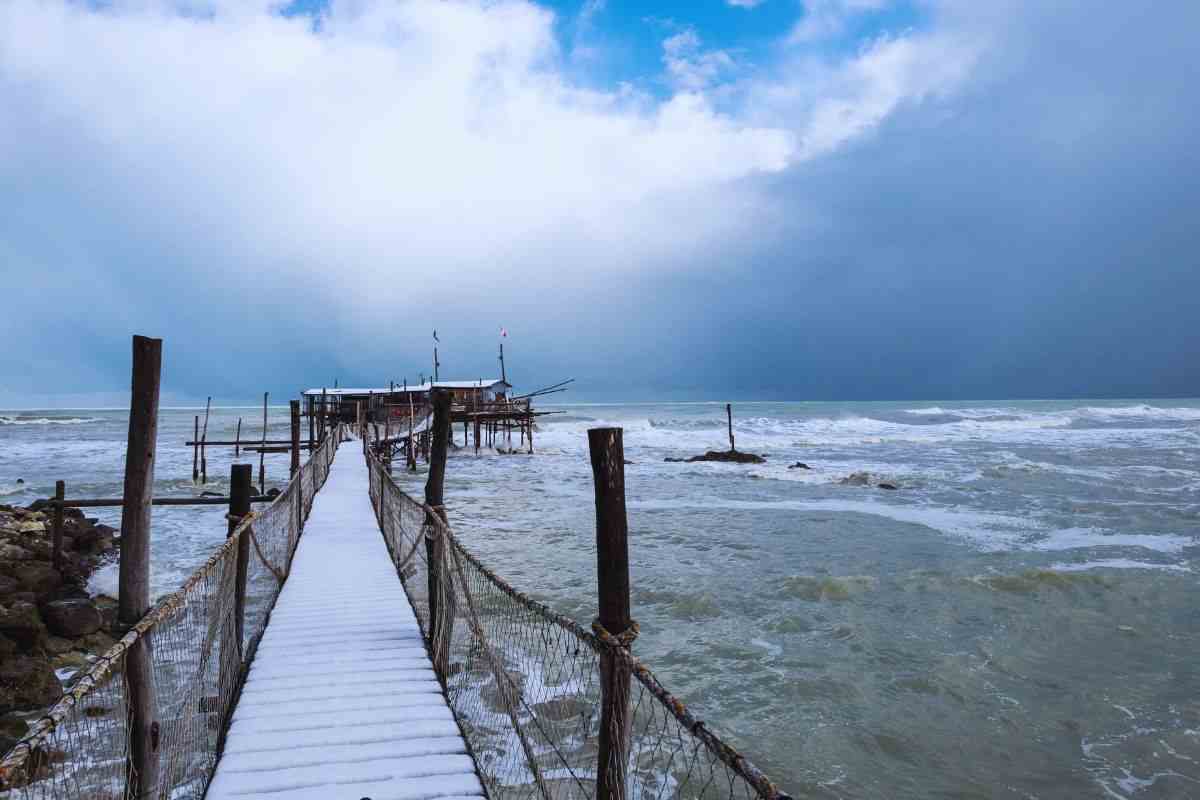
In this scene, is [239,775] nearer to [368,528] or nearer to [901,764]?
[901,764]

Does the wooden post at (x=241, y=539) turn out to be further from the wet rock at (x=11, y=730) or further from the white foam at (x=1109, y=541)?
the white foam at (x=1109, y=541)

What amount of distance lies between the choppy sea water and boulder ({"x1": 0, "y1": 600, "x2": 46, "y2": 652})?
337cm

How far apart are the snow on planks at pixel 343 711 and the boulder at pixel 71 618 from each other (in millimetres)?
3031

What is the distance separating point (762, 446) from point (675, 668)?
35.5 meters

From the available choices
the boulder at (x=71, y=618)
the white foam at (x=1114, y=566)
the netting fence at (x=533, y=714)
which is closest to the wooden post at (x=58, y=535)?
the boulder at (x=71, y=618)

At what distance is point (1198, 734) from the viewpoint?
5.49 m

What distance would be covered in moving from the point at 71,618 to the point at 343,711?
609cm

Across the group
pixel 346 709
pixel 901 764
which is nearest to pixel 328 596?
pixel 346 709

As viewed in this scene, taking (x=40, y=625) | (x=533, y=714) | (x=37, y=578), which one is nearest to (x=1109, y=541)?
(x=533, y=714)

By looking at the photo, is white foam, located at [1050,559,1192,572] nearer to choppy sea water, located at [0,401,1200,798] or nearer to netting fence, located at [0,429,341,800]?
choppy sea water, located at [0,401,1200,798]

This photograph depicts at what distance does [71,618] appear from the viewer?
320 inches

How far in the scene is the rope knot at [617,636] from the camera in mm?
2777

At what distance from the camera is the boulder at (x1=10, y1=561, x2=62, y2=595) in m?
9.34

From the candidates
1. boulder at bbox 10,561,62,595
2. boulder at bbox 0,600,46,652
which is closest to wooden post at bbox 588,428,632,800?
boulder at bbox 0,600,46,652
